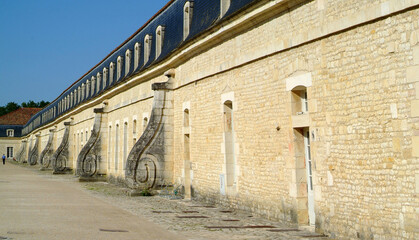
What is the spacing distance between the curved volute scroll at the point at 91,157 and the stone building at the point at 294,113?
8362 millimetres

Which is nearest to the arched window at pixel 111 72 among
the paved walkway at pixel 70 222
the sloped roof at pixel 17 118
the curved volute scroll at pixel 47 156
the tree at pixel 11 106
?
the paved walkway at pixel 70 222

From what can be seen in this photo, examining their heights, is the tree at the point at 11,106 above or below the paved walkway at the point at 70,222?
above

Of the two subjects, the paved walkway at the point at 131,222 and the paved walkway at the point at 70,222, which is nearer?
the paved walkway at the point at 70,222

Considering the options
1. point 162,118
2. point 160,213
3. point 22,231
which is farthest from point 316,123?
point 162,118

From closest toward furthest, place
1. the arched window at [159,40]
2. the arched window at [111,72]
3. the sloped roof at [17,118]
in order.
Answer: the arched window at [159,40]
the arched window at [111,72]
the sloped roof at [17,118]

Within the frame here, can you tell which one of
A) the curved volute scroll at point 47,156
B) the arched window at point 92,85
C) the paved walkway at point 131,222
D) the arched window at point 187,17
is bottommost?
the paved walkway at point 131,222

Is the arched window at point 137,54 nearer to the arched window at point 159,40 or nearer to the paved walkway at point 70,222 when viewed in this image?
the arched window at point 159,40

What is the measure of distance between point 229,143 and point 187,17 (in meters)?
5.06

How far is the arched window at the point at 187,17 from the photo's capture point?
13930 millimetres

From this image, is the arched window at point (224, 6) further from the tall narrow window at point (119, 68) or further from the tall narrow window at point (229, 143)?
the tall narrow window at point (119, 68)

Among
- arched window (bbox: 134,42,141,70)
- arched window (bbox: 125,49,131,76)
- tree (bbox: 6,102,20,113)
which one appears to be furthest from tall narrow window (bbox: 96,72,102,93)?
tree (bbox: 6,102,20,113)

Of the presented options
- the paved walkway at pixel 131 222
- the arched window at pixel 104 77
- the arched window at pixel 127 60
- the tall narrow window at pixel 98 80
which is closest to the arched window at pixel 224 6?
the paved walkway at pixel 131 222

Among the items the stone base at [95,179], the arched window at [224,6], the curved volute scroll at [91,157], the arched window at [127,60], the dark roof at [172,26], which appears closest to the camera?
the arched window at [224,6]

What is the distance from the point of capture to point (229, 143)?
1115 centimetres
